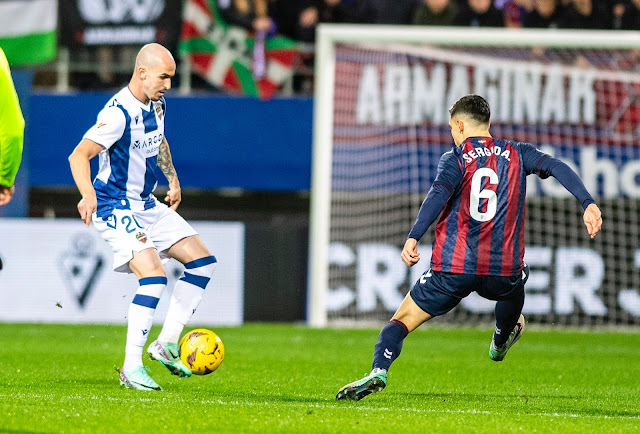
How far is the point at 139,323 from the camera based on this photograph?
6387 mm

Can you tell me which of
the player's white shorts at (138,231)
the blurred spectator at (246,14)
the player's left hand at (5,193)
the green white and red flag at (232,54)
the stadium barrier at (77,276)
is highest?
the blurred spectator at (246,14)

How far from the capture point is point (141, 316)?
21.0 feet

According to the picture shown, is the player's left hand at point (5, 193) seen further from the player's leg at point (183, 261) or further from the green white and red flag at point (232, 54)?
the green white and red flag at point (232, 54)

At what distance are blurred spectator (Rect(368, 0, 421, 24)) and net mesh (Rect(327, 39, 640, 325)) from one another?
0.91 metres

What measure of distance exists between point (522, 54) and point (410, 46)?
139 cm

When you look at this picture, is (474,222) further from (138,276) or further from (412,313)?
(138,276)

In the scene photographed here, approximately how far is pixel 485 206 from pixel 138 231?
2041 millimetres

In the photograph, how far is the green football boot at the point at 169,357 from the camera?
6.51 m

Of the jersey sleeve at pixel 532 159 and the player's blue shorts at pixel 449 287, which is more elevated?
the jersey sleeve at pixel 532 159

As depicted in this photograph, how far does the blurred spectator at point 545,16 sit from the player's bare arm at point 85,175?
8.86 metres

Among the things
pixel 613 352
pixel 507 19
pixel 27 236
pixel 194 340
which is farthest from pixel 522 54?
pixel 194 340

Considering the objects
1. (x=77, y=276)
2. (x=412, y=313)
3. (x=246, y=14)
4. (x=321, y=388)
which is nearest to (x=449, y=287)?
(x=412, y=313)

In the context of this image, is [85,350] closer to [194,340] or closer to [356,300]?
[194,340]

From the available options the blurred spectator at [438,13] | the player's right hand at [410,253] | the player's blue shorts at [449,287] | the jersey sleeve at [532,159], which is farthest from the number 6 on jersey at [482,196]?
the blurred spectator at [438,13]
